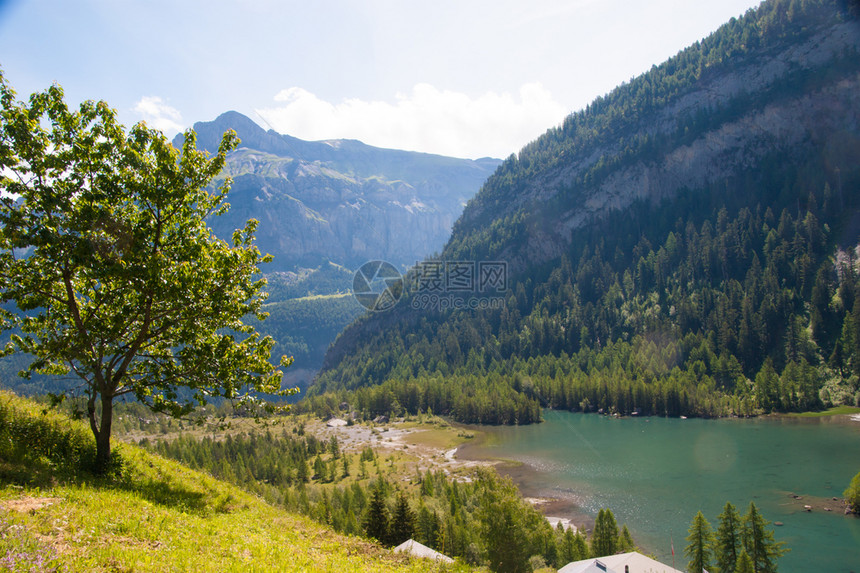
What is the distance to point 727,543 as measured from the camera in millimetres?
45438

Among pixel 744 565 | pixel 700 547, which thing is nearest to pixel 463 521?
pixel 700 547

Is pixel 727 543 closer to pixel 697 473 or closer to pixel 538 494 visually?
pixel 538 494

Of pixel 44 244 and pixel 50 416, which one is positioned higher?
pixel 44 244

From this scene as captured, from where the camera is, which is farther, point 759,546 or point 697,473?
point 697,473

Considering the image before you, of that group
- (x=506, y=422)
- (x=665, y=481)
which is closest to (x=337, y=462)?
(x=506, y=422)

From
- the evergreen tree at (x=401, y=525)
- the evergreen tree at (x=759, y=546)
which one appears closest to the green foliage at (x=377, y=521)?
the evergreen tree at (x=401, y=525)

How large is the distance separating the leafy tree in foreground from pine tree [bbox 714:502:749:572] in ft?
159

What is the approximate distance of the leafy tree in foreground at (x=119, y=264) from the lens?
1497 cm

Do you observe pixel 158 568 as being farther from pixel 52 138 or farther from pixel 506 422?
pixel 506 422

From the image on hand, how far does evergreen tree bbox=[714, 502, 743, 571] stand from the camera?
45.2 meters

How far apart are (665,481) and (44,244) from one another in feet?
282

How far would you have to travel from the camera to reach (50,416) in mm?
17156

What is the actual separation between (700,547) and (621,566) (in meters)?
13.4

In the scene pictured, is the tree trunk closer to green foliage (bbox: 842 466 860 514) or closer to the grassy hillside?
the grassy hillside
